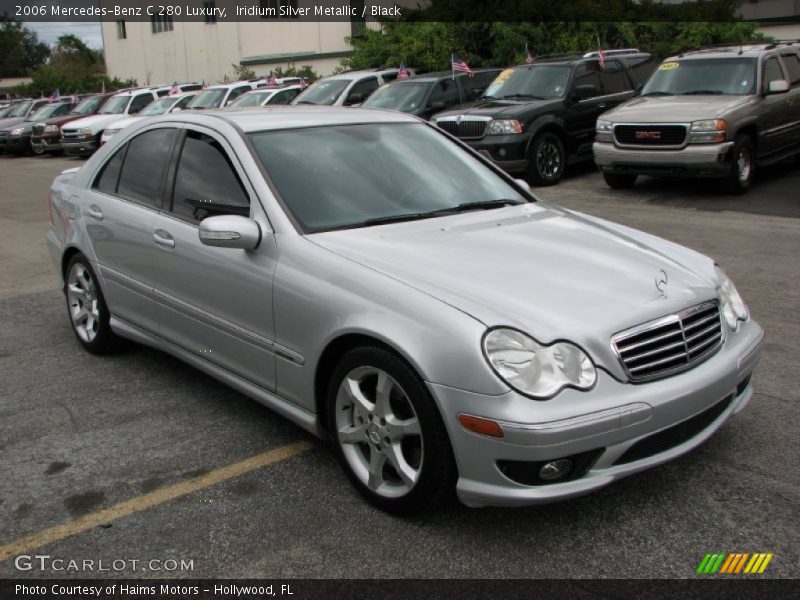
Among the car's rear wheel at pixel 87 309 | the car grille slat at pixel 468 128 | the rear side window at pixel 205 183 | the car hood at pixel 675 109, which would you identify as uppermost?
the rear side window at pixel 205 183

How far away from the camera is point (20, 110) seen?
102 feet

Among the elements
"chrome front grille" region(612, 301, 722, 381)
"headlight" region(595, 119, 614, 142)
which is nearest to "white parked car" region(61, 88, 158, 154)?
"headlight" region(595, 119, 614, 142)

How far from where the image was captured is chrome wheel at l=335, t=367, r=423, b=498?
10.8 ft

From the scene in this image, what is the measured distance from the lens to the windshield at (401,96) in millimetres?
15008

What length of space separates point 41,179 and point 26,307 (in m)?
13.8

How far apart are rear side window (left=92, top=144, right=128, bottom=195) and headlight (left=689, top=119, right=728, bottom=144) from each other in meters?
7.58

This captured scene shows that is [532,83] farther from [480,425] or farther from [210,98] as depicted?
[210,98]

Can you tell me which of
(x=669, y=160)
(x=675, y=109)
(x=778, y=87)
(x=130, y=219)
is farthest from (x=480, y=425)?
(x=778, y=87)

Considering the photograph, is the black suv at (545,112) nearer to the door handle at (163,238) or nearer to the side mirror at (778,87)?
the side mirror at (778,87)

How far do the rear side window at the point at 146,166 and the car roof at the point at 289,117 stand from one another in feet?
0.47

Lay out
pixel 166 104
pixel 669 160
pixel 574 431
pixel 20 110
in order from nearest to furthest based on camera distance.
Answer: pixel 574 431 → pixel 669 160 → pixel 166 104 → pixel 20 110

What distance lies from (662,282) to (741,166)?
27.2 feet
